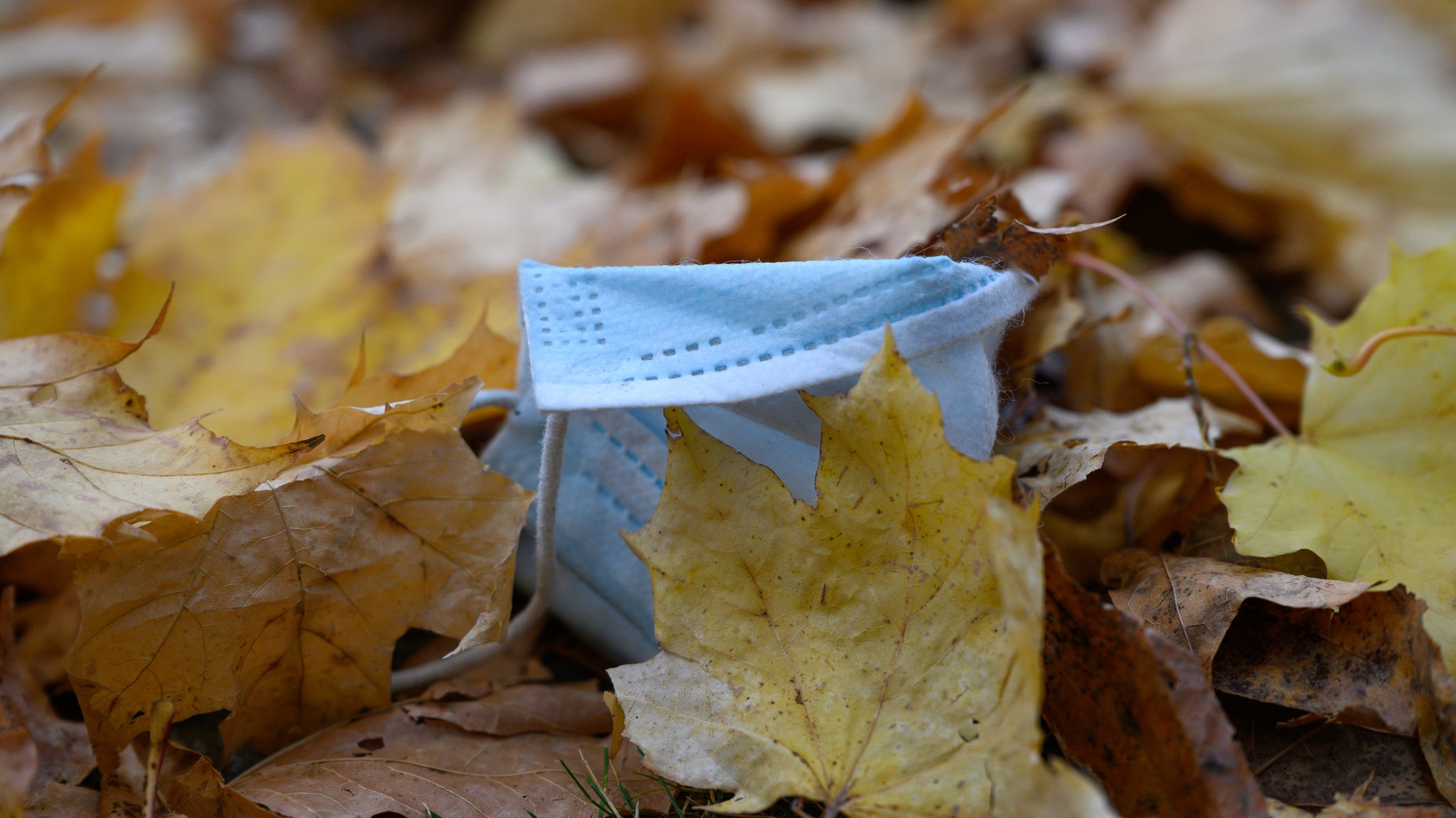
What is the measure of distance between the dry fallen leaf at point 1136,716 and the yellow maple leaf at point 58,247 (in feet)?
3.35

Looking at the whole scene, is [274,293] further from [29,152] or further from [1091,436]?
[1091,436]

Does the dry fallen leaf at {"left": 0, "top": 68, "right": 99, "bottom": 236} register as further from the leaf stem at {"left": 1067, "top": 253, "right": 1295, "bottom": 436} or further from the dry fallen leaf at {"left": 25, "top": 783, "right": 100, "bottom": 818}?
the leaf stem at {"left": 1067, "top": 253, "right": 1295, "bottom": 436}

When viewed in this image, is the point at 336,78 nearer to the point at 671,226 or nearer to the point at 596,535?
the point at 671,226

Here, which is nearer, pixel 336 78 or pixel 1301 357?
pixel 1301 357

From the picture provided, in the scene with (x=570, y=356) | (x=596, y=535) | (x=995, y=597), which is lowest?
(x=596, y=535)

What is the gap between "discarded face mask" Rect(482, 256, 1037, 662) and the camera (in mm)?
717

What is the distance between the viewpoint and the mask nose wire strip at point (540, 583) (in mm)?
772

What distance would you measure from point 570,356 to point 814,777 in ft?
1.11

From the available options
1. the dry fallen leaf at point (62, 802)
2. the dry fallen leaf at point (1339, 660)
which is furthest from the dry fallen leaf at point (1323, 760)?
the dry fallen leaf at point (62, 802)

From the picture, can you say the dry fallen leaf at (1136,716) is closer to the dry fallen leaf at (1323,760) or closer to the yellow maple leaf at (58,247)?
the dry fallen leaf at (1323,760)

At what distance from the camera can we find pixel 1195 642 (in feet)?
2.38

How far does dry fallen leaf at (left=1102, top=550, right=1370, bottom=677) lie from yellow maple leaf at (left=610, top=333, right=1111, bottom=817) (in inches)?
6.8

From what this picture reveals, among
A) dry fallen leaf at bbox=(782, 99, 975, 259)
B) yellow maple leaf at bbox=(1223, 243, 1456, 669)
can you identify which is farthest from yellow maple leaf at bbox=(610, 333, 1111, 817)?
dry fallen leaf at bbox=(782, 99, 975, 259)

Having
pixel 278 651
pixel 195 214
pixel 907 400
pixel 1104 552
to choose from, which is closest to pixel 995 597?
pixel 907 400
